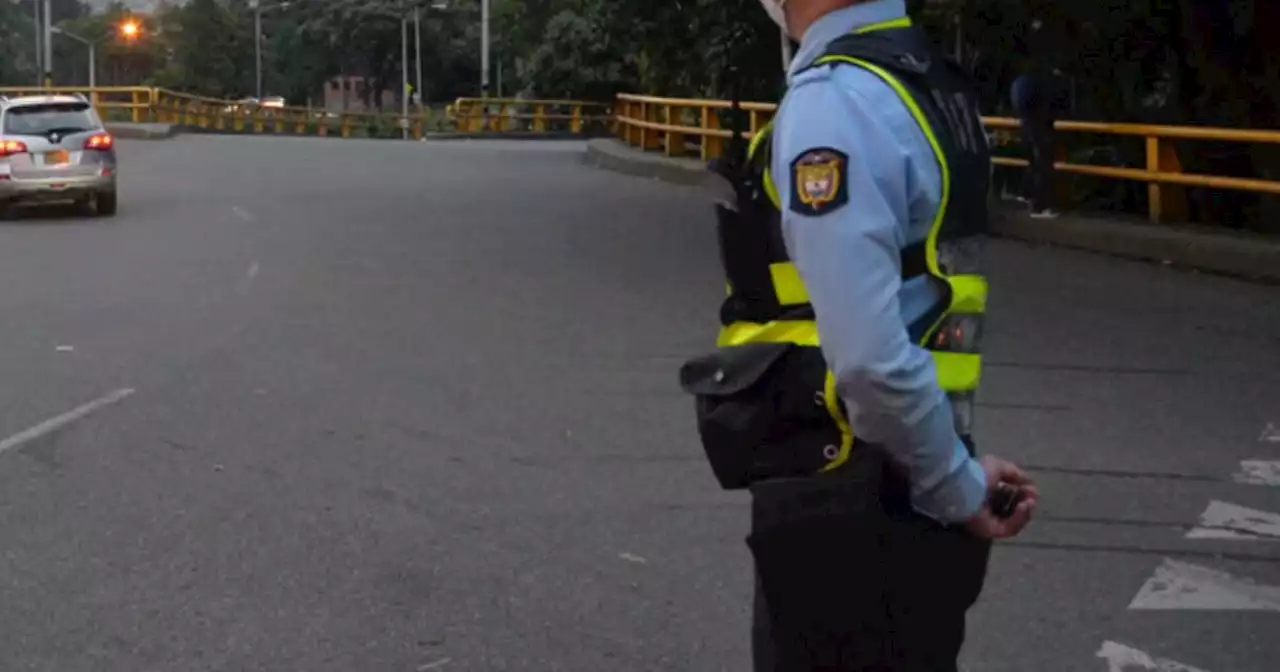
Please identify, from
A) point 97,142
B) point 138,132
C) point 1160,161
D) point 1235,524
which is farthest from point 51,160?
point 138,132

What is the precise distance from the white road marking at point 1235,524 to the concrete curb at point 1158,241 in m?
7.68

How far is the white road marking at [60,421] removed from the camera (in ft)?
28.7

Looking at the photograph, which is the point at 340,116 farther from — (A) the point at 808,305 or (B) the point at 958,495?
(B) the point at 958,495

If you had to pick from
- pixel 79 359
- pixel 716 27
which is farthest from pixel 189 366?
pixel 716 27

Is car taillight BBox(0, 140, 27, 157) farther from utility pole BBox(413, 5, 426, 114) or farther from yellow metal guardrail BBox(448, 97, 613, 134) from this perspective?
utility pole BBox(413, 5, 426, 114)

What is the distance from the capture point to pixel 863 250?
259cm

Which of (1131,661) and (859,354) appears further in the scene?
(1131,661)

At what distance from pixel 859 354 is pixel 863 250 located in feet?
0.49

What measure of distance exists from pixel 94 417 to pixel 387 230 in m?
10.6

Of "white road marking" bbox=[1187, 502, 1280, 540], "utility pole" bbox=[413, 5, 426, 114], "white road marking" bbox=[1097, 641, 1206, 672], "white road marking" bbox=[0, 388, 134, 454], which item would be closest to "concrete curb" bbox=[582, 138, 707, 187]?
"white road marking" bbox=[0, 388, 134, 454]

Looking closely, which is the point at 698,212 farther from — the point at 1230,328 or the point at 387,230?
the point at 1230,328

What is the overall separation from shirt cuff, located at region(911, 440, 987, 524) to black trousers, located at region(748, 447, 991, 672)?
0.14 feet

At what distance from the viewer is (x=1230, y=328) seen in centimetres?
1222

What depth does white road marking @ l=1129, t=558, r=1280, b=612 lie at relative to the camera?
6039 mm
